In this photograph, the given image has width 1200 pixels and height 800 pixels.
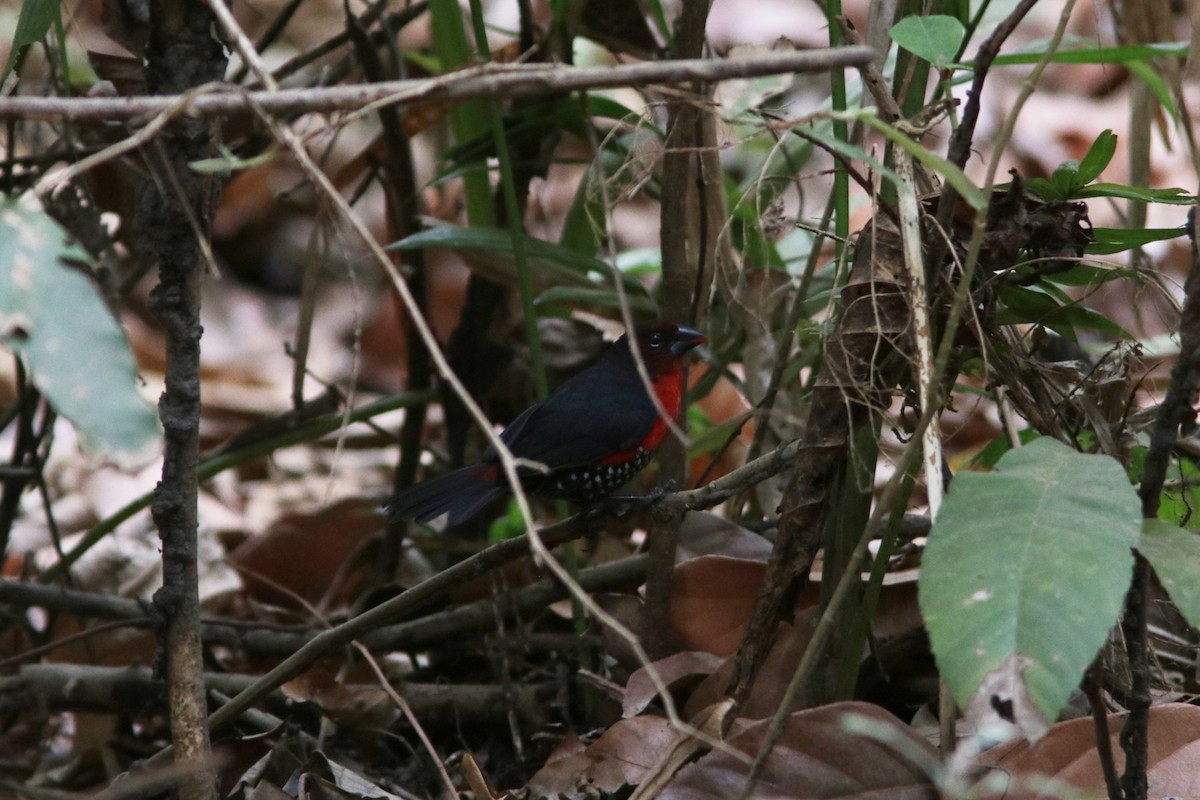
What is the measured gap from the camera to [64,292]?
1.24 meters

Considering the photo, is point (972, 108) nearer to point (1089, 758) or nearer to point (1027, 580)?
point (1027, 580)

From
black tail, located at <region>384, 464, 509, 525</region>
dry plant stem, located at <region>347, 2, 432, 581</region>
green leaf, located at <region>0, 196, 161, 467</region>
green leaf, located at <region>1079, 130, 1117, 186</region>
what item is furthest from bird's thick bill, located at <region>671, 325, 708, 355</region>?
green leaf, located at <region>0, 196, 161, 467</region>

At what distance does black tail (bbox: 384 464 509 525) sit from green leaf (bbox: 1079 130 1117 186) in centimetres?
150

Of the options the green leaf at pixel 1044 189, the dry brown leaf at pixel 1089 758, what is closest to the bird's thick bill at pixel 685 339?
the green leaf at pixel 1044 189

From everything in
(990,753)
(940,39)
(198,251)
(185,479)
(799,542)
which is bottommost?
(990,753)

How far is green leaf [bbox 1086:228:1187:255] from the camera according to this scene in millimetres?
2170

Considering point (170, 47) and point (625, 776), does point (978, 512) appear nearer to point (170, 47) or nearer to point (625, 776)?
point (625, 776)

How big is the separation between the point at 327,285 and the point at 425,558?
14.7ft

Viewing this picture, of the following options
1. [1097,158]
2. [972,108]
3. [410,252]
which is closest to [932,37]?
[972,108]

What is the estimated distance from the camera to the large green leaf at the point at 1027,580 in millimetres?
1344

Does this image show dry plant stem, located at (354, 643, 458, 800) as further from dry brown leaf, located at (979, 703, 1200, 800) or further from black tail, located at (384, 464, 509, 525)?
dry brown leaf, located at (979, 703, 1200, 800)

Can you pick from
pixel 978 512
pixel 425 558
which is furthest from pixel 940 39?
pixel 425 558

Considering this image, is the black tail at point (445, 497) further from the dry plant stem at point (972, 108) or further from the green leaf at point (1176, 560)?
the green leaf at point (1176, 560)

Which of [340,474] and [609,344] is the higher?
[609,344]
